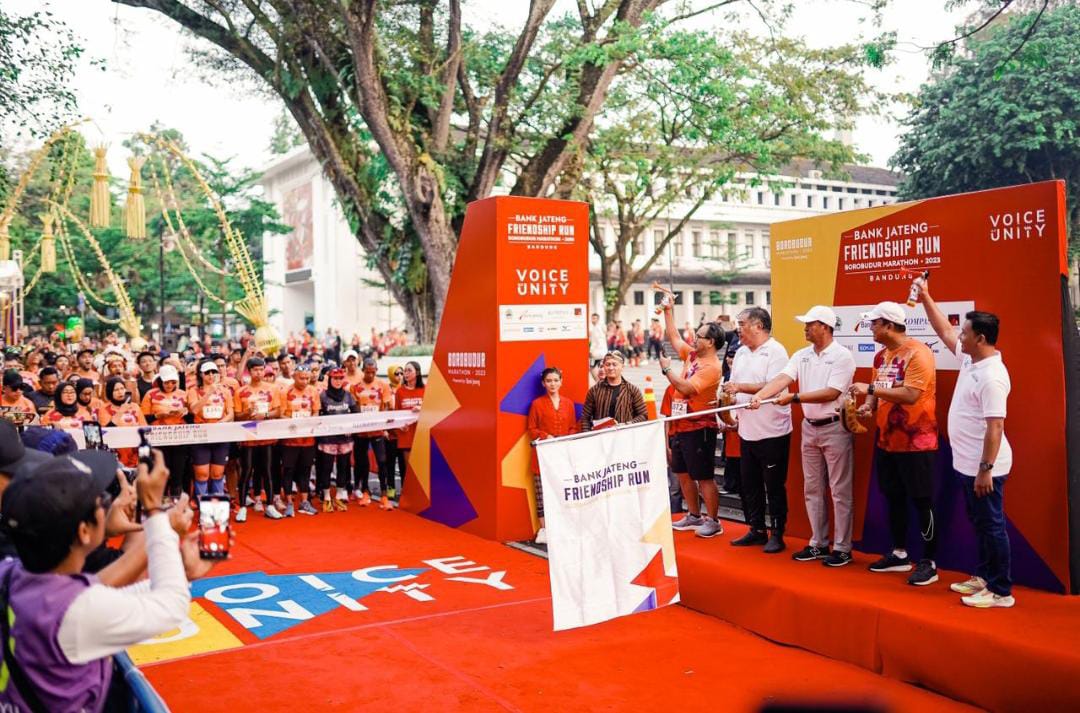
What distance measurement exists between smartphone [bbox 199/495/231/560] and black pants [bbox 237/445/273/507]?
8.06 metres

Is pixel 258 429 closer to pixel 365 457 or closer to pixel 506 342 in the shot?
pixel 365 457

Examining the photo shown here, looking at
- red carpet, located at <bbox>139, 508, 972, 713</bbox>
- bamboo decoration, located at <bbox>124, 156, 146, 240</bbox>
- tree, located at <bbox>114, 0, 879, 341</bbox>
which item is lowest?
red carpet, located at <bbox>139, 508, 972, 713</bbox>

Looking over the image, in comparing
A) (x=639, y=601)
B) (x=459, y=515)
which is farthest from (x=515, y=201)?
(x=639, y=601)

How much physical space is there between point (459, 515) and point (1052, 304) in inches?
231

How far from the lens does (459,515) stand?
380 inches

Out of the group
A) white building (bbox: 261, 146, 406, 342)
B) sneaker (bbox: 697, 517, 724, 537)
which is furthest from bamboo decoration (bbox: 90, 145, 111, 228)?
white building (bbox: 261, 146, 406, 342)

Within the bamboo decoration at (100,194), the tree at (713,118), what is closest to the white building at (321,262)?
the tree at (713,118)

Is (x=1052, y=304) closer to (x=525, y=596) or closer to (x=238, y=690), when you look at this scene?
(x=525, y=596)

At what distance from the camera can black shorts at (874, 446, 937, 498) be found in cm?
604

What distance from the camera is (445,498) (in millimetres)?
9938

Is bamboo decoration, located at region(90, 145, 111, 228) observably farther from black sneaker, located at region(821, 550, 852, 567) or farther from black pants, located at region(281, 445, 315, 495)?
black sneaker, located at region(821, 550, 852, 567)

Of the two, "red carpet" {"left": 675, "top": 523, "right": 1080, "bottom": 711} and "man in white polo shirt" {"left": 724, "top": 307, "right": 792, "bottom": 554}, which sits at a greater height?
"man in white polo shirt" {"left": 724, "top": 307, "right": 792, "bottom": 554}

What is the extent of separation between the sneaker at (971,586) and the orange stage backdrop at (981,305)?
1.37ft

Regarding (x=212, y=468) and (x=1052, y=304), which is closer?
(x=1052, y=304)
